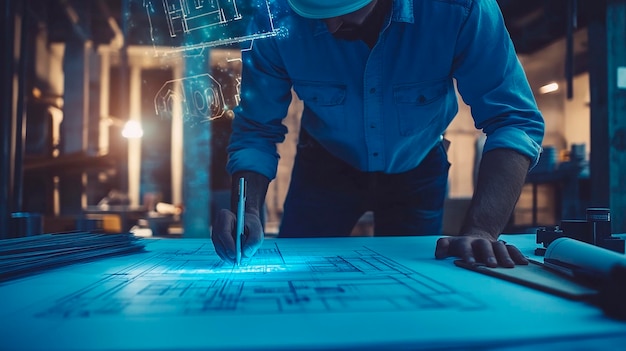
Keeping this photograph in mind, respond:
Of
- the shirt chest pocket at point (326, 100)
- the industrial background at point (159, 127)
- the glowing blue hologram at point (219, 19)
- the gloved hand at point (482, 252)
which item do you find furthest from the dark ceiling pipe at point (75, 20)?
the gloved hand at point (482, 252)

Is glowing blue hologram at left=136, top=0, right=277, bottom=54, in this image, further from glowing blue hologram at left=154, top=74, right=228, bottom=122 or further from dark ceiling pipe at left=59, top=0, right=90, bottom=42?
dark ceiling pipe at left=59, top=0, right=90, bottom=42

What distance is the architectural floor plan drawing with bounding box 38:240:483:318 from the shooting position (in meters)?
0.56

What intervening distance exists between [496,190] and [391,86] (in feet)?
1.56

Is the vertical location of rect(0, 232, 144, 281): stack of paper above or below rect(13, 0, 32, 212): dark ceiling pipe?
below

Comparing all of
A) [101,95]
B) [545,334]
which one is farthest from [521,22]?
[545,334]

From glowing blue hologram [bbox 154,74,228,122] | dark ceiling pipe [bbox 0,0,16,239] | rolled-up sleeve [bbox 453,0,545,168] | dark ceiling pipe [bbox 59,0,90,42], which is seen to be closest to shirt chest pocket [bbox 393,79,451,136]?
rolled-up sleeve [bbox 453,0,545,168]

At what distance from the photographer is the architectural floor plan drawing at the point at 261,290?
0.56m

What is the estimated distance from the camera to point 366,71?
4.55 feet

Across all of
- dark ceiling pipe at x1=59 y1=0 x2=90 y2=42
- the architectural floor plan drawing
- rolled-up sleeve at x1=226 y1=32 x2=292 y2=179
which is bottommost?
the architectural floor plan drawing

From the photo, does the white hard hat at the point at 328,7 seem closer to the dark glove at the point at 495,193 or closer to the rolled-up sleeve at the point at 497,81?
the rolled-up sleeve at the point at 497,81

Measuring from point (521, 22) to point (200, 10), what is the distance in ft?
21.3

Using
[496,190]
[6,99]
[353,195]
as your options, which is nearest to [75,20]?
[6,99]

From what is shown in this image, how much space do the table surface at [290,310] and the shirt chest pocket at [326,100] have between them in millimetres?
712

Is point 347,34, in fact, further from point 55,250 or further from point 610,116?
point 610,116
